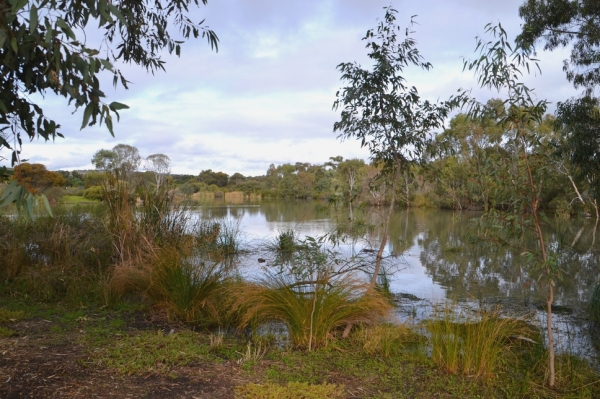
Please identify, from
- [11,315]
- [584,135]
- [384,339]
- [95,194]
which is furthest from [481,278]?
[95,194]

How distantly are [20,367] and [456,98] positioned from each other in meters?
3.61

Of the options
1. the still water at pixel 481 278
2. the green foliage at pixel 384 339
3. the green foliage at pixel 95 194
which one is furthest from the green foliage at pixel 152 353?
the green foliage at pixel 95 194

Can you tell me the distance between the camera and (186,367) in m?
3.48

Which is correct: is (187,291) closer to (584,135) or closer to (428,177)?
(428,177)

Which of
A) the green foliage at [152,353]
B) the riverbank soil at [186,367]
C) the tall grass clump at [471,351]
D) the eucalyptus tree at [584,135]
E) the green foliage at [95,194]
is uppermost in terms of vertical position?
the eucalyptus tree at [584,135]

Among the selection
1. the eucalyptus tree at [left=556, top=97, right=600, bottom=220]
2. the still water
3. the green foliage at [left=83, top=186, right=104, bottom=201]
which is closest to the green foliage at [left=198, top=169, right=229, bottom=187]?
the green foliage at [left=83, top=186, right=104, bottom=201]

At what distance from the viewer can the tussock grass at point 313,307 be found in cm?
421

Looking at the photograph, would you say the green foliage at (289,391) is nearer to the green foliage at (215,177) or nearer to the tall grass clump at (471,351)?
the tall grass clump at (471,351)

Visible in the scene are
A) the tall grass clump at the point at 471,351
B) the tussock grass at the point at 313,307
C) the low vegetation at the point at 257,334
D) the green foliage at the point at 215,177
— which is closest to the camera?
the low vegetation at the point at 257,334

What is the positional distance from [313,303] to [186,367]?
118 centimetres

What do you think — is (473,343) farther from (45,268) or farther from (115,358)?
(45,268)

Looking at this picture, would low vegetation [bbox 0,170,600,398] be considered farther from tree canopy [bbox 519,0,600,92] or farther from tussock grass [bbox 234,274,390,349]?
tree canopy [bbox 519,0,600,92]

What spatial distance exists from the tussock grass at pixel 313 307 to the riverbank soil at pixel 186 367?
19 cm

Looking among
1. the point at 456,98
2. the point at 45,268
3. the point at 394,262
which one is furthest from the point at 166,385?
the point at 394,262
